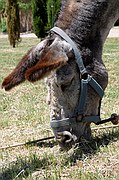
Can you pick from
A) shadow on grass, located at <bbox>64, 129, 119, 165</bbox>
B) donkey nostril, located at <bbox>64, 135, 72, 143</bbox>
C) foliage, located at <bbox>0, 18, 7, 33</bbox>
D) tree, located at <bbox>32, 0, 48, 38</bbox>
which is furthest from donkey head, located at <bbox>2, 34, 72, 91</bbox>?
foliage, located at <bbox>0, 18, 7, 33</bbox>

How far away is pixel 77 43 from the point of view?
3.11 m

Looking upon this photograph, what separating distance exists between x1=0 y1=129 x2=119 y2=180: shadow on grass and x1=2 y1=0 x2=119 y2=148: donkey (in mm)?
99

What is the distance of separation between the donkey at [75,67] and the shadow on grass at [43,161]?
10 cm

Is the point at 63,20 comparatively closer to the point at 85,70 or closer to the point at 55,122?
the point at 85,70

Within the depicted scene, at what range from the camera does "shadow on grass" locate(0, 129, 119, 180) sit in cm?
296

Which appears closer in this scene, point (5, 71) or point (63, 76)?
point (63, 76)

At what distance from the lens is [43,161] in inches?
124

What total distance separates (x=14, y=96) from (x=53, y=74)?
10.5ft

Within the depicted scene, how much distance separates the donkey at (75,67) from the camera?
298 cm

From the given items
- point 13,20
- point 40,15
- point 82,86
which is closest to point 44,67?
point 82,86

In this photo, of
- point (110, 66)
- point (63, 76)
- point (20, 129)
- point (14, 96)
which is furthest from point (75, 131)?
point (110, 66)

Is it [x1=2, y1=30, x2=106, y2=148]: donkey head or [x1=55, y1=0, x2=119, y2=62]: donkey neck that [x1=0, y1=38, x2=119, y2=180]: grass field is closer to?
[x1=2, y1=30, x2=106, y2=148]: donkey head

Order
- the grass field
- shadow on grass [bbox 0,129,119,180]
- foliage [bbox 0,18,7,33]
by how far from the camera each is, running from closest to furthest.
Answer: the grass field, shadow on grass [bbox 0,129,119,180], foliage [bbox 0,18,7,33]

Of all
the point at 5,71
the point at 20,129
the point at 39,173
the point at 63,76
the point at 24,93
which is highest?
the point at 63,76
